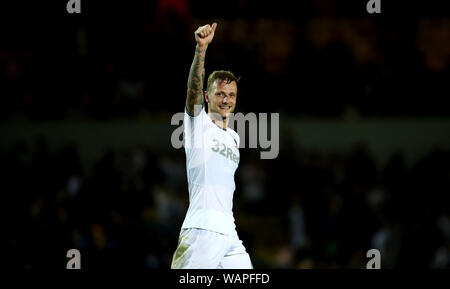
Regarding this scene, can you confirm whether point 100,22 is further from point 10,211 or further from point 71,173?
point 10,211

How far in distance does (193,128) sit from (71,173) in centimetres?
624

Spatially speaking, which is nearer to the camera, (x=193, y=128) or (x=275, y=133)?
(x=193, y=128)

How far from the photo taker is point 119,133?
1488 centimetres

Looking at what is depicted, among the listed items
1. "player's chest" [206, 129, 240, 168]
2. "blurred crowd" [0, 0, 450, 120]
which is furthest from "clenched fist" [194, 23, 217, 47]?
"blurred crowd" [0, 0, 450, 120]

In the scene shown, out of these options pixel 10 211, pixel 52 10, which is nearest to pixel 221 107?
pixel 10 211

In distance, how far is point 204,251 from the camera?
750 centimetres

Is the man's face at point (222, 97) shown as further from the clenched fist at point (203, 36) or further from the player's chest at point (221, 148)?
the clenched fist at point (203, 36)

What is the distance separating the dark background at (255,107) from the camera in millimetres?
12656

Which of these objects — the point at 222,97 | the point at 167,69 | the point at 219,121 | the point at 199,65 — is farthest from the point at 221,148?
the point at 167,69

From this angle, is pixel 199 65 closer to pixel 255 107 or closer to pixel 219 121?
pixel 219 121

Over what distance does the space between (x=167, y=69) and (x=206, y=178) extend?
6.67 metres

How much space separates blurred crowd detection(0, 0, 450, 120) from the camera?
14617mm

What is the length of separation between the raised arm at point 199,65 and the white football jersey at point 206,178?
0.67 ft

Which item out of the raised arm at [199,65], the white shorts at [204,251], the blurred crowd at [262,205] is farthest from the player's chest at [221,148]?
the blurred crowd at [262,205]
